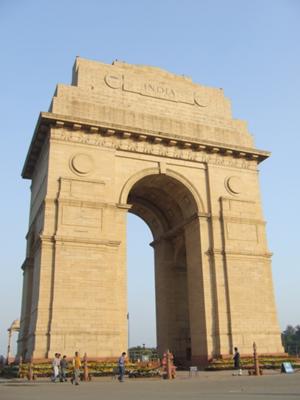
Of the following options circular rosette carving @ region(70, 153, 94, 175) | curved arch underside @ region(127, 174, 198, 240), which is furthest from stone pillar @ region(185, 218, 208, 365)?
circular rosette carving @ region(70, 153, 94, 175)

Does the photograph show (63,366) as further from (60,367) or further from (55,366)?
(55,366)

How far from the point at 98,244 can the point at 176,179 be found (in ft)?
23.0

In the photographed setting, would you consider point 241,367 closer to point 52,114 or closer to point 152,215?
point 152,215

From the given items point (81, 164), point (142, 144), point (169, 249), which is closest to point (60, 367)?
point (81, 164)

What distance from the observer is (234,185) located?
28.7 metres

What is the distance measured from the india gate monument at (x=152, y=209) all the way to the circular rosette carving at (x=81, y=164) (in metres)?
0.07

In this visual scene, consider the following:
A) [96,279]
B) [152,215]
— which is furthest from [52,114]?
[152,215]

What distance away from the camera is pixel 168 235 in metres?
31.6

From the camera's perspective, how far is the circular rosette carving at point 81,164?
82.2 feet

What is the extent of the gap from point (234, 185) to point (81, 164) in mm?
10114

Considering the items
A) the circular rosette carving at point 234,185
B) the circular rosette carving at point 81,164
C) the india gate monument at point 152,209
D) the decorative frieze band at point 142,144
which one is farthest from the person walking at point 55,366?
the circular rosette carving at point 234,185

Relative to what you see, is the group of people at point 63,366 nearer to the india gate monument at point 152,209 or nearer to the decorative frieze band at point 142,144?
the india gate monument at point 152,209

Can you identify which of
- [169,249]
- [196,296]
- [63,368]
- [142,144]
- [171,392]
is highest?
[142,144]

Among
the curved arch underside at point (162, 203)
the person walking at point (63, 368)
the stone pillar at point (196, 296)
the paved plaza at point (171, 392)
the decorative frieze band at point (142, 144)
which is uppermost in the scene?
the decorative frieze band at point (142, 144)
